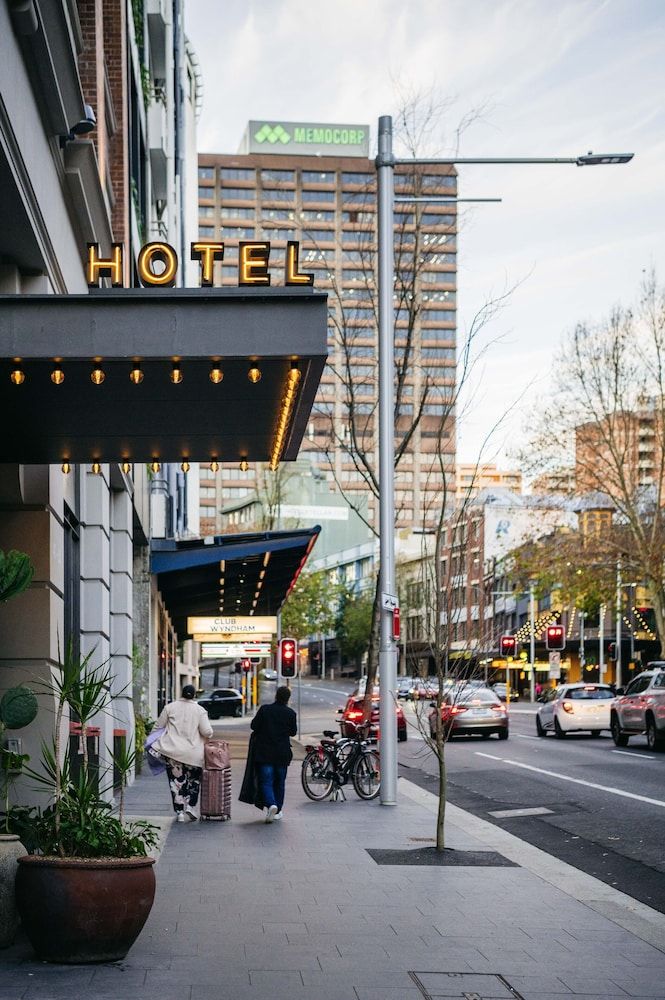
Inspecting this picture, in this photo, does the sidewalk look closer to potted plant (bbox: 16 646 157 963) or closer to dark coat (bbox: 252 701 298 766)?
potted plant (bbox: 16 646 157 963)

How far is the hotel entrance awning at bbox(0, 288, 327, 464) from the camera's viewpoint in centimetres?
916

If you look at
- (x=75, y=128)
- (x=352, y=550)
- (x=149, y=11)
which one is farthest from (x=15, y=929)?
(x=352, y=550)

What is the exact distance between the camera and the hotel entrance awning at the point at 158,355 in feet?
30.0

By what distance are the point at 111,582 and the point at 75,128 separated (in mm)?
9399

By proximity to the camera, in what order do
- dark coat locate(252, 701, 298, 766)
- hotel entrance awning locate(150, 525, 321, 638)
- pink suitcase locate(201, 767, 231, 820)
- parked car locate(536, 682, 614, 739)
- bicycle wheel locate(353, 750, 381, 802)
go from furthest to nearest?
parked car locate(536, 682, 614, 739), hotel entrance awning locate(150, 525, 321, 638), bicycle wheel locate(353, 750, 381, 802), pink suitcase locate(201, 767, 231, 820), dark coat locate(252, 701, 298, 766)

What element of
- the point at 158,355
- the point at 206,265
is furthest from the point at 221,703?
the point at 158,355

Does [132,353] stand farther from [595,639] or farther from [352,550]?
[352,550]

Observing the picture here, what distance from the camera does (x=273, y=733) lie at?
16750 mm

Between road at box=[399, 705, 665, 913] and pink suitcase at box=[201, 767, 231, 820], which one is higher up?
pink suitcase at box=[201, 767, 231, 820]

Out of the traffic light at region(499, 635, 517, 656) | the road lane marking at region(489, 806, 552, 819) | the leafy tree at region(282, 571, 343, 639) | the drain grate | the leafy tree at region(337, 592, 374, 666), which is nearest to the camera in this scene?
the drain grate

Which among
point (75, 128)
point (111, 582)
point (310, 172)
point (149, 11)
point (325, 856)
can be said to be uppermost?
point (310, 172)

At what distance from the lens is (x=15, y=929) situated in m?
8.16

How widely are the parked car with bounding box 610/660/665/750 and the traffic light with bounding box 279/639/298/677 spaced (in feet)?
29.6

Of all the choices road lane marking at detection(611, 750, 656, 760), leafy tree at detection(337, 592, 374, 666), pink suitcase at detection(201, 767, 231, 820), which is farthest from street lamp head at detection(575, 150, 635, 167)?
leafy tree at detection(337, 592, 374, 666)
